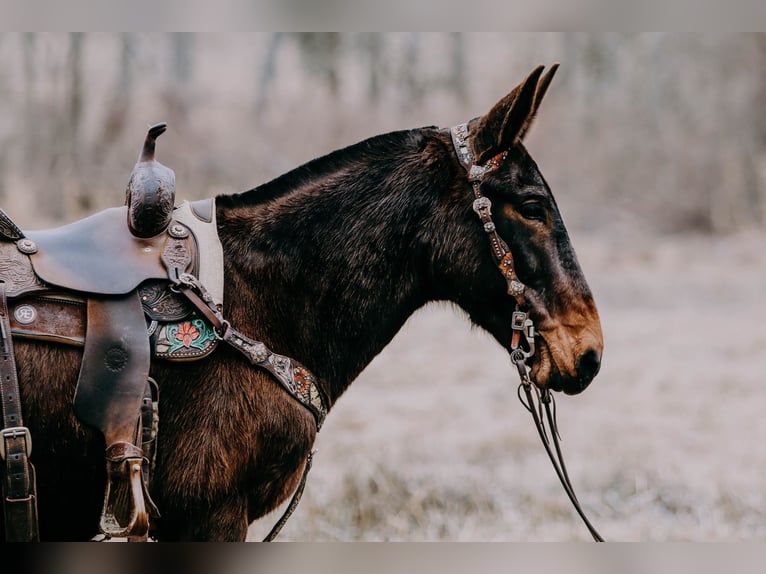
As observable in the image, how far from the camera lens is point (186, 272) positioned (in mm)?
2305

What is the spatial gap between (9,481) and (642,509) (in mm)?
4401

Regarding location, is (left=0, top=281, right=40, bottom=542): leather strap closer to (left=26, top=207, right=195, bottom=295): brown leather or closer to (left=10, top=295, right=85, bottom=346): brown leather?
(left=10, top=295, right=85, bottom=346): brown leather

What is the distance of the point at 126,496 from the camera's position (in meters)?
2.11

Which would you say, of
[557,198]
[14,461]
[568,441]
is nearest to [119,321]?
[14,461]

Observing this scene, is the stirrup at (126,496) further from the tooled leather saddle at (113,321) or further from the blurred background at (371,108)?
the blurred background at (371,108)

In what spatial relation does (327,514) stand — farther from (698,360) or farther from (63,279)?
(698,360)

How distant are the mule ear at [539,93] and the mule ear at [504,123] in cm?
2

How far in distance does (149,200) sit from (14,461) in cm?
84


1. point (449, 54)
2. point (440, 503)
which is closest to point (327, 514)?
point (440, 503)

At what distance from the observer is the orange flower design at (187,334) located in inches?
88.2

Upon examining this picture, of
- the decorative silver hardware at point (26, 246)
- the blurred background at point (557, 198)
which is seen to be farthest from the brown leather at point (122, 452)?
the blurred background at point (557, 198)

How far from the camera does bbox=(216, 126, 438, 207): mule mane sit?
2.60 meters

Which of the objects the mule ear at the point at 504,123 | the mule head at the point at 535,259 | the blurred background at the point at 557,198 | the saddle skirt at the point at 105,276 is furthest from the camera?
the blurred background at the point at 557,198

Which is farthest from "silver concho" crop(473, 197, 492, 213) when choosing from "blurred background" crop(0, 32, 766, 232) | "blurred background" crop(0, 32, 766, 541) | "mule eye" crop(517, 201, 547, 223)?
"blurred background" crop(0, 32, 766, 232)
